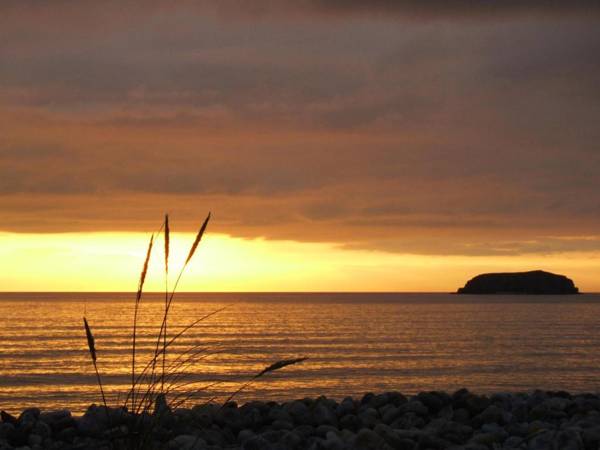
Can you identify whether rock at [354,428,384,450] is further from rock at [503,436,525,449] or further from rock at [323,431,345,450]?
rock at [503,436,525,449]

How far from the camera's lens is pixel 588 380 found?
2669 centimetres

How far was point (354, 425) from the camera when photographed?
25.9ft

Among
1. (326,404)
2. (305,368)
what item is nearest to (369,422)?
(326,404)

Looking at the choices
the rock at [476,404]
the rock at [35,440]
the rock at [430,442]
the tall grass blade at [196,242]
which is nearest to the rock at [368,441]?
the rock at [430,442]

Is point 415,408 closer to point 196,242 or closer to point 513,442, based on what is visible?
point 513,442

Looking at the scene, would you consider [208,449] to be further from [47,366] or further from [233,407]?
[47,366]

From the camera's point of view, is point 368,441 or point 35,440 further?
point 35,440

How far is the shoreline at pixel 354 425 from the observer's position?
22.1 ft

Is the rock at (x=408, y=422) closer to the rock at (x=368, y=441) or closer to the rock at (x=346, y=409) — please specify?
the rock at (x=346, y=409)

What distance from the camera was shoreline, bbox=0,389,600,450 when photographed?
6732 millimetres

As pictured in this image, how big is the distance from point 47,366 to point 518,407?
81.4 ft

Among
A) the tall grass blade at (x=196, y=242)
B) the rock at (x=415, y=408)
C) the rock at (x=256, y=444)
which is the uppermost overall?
the tall grass blade at (x=196, y=242)

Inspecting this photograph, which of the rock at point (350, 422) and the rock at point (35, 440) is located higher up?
the rock at point (350, 422)

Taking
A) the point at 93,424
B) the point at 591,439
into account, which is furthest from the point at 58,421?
the point at 591,439
